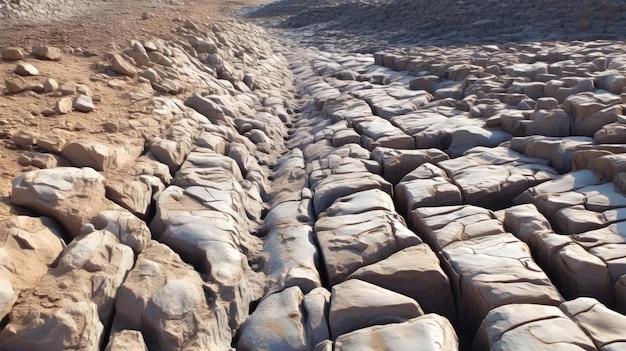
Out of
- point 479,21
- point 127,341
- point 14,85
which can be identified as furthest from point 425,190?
point 479,21

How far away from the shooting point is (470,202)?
139 inches

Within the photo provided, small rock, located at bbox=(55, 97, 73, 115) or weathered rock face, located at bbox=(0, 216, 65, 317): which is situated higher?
small rock, located at bbox=(55, 97, 73, 115)

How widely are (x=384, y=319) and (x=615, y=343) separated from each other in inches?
34.5

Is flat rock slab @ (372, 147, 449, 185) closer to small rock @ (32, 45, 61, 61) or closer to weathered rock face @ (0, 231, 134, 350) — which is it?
weathered rock face @ (0, 231, 134, 350)

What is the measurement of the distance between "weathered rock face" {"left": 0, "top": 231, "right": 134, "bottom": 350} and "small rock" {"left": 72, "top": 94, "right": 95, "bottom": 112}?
6.11 ft

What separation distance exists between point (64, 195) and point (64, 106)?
4.90 feet

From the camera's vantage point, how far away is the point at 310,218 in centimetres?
367

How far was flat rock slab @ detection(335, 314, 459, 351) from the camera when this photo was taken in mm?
2188

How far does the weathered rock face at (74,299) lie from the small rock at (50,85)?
7.28ft

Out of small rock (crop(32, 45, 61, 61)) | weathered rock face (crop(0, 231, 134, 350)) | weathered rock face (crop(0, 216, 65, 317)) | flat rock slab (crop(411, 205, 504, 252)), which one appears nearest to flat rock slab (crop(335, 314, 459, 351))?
flat rock slab (crop(411, 205, 504, 252))

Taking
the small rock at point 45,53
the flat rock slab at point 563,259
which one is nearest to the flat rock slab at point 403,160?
the flat rock slab at point 563,259

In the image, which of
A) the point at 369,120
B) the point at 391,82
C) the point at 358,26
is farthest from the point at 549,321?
the point at 358,26

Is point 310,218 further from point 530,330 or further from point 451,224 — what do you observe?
point 530,330

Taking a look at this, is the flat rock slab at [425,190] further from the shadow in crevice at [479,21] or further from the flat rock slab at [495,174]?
the shadow in crevice at [479,21]
